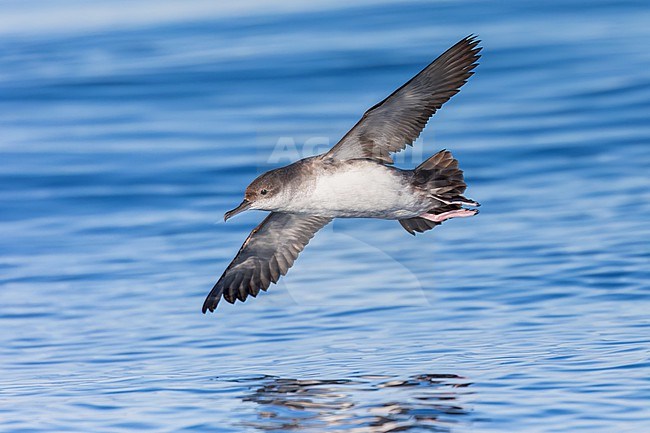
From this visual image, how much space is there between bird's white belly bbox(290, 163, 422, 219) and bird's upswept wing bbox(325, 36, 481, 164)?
18cm

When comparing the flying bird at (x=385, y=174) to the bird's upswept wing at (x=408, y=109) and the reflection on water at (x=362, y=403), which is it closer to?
the bird's upswept wing at (x=408, y=109)

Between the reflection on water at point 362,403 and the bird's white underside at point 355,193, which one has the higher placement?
the bird's white underside at point 355,193

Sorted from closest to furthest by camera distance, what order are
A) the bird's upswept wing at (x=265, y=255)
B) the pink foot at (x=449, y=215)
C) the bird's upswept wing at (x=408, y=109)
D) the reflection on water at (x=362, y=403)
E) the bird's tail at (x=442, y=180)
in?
the reflection on water at (x=362, y=403), the bird's upswept wing at (x=408, y=109), the bird's tail at (x=442, y=180), the pink foot at (x=449, y=215), the bird's upswept wing at (x=265, y=255)

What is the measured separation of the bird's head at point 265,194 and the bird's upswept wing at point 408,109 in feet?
1.33

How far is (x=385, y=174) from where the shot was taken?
24.9ft

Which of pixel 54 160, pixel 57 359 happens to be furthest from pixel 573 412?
pixel 54 160

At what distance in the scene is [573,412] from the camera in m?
6.54

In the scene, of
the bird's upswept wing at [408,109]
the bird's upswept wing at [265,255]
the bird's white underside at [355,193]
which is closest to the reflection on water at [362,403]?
the bird's white underside at [355,193]

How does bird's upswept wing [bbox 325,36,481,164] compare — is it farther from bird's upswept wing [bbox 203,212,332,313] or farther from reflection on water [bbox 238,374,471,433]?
reflection on water [bbox 238,374,471,433]

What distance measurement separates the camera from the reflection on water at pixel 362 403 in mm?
6500

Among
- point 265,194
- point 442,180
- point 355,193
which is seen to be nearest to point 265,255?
point 265,194

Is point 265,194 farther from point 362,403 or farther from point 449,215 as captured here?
point 362,403

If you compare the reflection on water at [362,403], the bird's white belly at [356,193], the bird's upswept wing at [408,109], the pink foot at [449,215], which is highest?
the bird's upswept wing at [408,109]

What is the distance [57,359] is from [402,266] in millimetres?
3257
